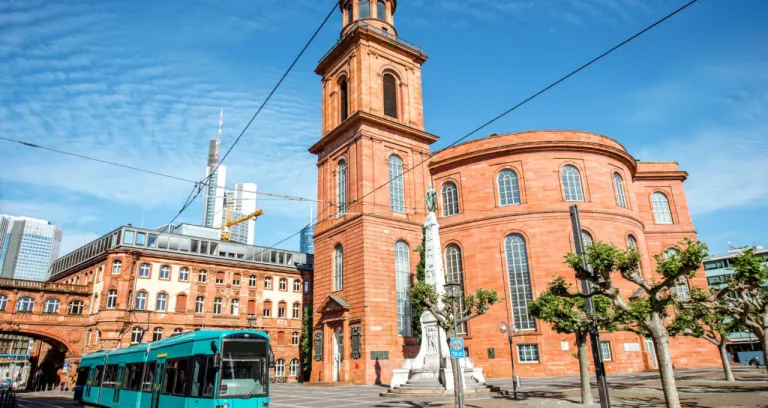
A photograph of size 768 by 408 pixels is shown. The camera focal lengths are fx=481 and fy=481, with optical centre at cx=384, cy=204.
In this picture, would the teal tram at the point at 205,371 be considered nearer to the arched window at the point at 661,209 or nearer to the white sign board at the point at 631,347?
the white sign board at the point at 631,347

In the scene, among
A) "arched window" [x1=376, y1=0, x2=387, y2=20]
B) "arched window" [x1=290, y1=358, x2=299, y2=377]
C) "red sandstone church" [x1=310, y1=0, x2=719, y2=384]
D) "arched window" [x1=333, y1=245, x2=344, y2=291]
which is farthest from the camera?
"arched window" [x1=290, y1=358, x2=299, y2=377]

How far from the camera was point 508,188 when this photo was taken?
3631cm

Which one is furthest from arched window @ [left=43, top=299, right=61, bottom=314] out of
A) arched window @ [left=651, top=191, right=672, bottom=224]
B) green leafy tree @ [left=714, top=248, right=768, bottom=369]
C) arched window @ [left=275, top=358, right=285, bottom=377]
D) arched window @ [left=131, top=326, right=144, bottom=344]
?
arched window @ [left=651, top=191, right=672, bottom=224]

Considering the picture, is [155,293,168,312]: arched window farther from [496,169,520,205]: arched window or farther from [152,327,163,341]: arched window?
[496,169,520,205]: arched window

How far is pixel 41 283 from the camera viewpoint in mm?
44094

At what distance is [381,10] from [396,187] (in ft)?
58.2

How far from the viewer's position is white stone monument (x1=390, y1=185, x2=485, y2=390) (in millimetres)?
23188

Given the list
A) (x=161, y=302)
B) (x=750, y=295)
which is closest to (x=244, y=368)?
(x=750, y=295)

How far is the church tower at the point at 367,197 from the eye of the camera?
3228 centimetres

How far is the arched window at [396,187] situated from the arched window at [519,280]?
27.4ft

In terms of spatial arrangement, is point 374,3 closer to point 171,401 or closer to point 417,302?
point 417,302

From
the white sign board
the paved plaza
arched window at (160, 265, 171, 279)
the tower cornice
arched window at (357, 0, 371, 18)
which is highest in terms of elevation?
arched window at (357, 0, 371, 18)

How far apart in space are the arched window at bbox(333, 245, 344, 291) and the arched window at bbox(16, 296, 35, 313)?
28.8 m

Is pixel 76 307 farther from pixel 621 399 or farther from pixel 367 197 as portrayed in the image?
pixel 621 399
